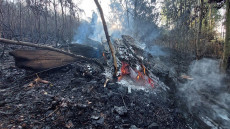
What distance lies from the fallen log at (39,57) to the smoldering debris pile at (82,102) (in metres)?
0.34

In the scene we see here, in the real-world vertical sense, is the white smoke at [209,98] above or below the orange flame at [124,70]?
below

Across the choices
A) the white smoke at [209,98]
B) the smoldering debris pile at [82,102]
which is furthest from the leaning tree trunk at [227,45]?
the smoldering debris pile at [82,102]

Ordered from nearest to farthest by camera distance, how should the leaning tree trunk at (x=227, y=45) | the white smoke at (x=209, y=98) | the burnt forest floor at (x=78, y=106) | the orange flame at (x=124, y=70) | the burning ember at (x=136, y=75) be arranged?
1. the burnt forest floor at (x=78, y=106)
2. the white smoke at (x=209, y=98)
3. the burning ember at (x=136, y=75)
4. the orange flame at (x=124, y=70)
5. the leaning tree trunk at (x=227, y=45)

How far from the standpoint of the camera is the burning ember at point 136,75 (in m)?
4.71

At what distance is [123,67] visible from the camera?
513cm

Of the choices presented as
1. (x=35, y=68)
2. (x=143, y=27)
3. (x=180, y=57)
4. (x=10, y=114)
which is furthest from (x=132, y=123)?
(x=143, y=27)

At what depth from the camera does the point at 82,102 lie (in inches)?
123

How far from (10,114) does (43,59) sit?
8.73 ft

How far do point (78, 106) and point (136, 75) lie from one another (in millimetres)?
2783

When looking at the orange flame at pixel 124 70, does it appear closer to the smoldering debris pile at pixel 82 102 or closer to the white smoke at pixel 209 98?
the smoldering debris pile at pixel 82 102

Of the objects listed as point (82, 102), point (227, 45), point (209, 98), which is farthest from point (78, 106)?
point (227, 45)

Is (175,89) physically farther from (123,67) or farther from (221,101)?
(123,67)

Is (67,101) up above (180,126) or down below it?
above

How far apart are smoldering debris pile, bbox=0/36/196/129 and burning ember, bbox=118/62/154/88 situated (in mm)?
41
